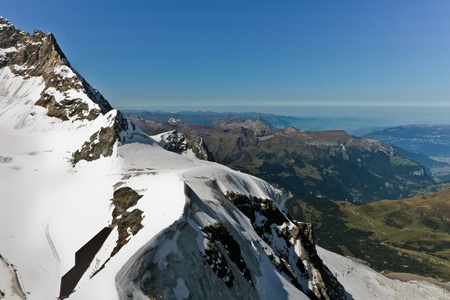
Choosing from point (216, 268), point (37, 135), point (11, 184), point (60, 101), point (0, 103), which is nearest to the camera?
point (216, 268)

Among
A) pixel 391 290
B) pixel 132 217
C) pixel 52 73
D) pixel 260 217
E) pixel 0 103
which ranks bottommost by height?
pixel 391 290

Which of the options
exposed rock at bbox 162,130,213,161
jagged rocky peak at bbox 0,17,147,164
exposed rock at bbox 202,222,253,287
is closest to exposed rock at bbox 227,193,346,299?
exposed rock at bbox 202,222,253,287

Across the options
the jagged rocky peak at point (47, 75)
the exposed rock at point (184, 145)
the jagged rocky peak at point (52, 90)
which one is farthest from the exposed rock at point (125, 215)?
the exposed rock at point (184, 145)

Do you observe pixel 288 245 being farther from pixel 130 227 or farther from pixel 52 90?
pixel 52 90

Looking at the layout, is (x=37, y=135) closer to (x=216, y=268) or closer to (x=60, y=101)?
(x=60, y=101)

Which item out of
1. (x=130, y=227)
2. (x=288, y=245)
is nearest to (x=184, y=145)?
(x=288, y=245)

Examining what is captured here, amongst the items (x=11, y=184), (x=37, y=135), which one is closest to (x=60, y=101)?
(x=37, y=135)

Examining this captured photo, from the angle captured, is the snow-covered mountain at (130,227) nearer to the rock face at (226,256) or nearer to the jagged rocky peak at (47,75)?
the rock face at (226,256)

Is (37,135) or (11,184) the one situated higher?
(37,135)
